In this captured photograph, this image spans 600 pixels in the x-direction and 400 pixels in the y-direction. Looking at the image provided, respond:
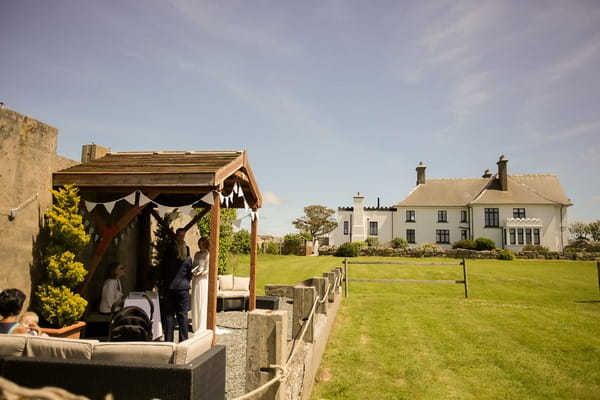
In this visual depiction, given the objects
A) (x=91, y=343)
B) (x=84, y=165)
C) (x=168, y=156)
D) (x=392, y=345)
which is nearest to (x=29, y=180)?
(x=84, y=165)

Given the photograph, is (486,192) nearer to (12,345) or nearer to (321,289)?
(321,289)

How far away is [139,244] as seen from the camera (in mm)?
9789

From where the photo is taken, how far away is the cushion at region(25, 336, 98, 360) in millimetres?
3705

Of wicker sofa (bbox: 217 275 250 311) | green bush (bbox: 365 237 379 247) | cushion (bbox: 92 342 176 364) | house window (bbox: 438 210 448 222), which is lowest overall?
wicker sofa (bbox: 217 275 250 311)

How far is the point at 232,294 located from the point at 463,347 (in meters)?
5.99

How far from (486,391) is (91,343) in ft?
17.2

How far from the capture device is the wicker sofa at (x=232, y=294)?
33.2ft

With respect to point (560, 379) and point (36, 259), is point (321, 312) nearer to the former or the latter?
point (560, 379)

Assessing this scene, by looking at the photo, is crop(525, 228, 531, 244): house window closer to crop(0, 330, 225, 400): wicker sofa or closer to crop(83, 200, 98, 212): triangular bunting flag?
crop(83, 200, 98, 212): triangular bunting flag

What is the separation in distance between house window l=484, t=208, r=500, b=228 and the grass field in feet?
89.7

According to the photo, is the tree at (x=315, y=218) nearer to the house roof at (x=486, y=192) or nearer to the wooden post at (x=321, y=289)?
the house roof at (x=486, y=192)

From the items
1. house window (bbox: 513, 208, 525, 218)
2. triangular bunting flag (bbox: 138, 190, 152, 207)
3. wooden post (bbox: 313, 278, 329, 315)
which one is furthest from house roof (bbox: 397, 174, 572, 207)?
triangular bunting flag (bbox: 138, 190, 152, 207)

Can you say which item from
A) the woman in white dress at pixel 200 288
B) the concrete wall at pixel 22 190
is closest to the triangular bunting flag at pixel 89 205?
the concrete wall at pixel 22 190

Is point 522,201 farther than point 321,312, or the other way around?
point 522,201
